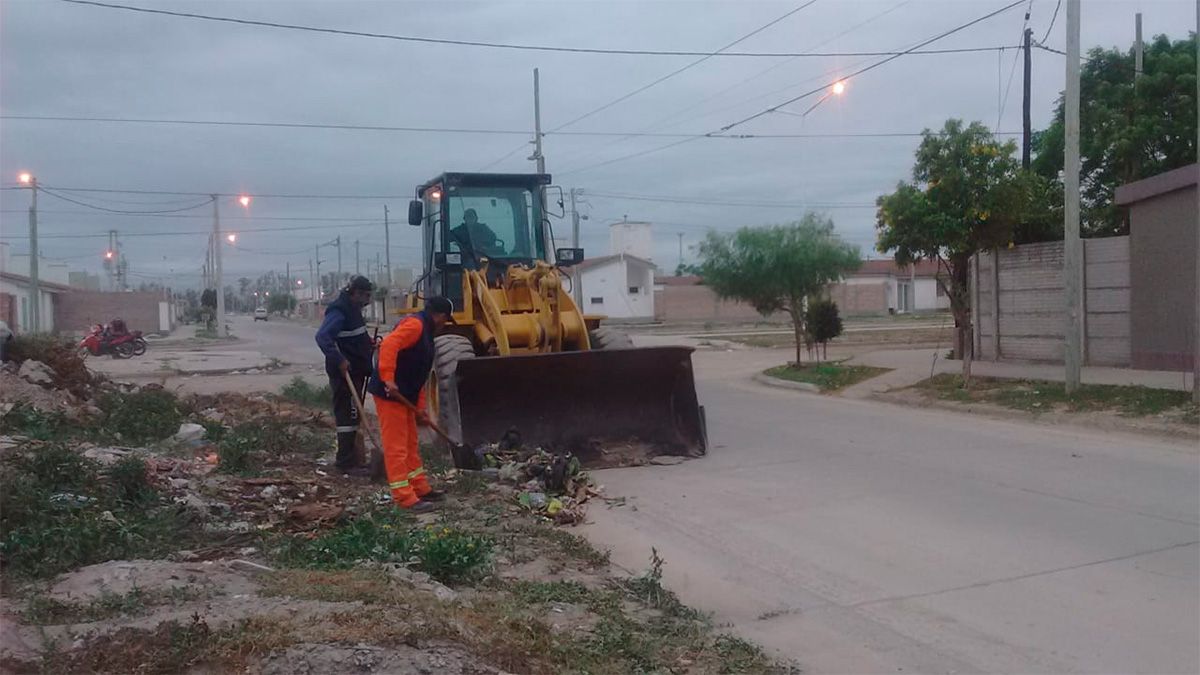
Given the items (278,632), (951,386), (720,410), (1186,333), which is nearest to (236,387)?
(720,410)

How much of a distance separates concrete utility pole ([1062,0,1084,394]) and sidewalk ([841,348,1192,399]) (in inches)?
37.0

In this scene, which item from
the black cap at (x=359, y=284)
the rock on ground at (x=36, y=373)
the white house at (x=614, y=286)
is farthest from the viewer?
the white house at (x=614, y=286)

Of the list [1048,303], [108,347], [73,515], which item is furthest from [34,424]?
[108,347]

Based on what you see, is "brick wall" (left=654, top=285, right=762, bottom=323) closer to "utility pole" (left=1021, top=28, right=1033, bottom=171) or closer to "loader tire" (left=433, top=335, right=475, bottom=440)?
"utility pole" (left=1021, top=28, right=1033, bottom=171)

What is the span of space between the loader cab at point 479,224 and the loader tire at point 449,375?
3.73 ft

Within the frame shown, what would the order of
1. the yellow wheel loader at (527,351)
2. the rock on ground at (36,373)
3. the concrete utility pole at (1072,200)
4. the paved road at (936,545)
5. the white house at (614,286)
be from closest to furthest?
1. the paved road at (936,545)
2. the yellow wheel loader at (527,351)
3. the rock on ground at (36,373)
4. the concrete utility pole at (1072,200)
5. the white house at (614,286)

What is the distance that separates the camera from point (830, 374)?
2105 centimetres

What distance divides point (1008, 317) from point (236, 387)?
15652 mm

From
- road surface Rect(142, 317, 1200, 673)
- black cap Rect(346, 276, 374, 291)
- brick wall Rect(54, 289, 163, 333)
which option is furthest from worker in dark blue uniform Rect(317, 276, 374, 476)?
brick wall Rect(54, 289, 163, 333)

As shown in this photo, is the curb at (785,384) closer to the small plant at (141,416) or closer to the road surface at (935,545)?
the road surface at (935,545)

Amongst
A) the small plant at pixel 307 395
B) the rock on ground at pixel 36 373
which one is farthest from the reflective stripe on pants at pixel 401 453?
the small plant at pixel 307 395

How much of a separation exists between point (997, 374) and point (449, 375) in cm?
1118

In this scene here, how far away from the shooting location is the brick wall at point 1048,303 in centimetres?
1789

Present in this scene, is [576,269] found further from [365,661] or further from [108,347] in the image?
[365,661]
